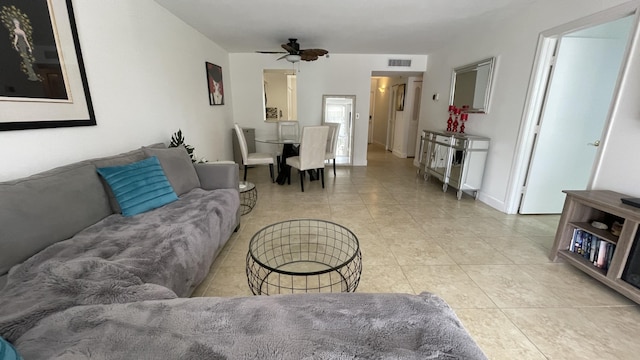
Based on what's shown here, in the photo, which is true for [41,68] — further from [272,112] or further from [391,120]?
[391,120]

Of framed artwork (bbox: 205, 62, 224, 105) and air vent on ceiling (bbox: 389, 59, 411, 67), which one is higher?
air vent on ceiling (bbox: 389, 59, 411, 67)

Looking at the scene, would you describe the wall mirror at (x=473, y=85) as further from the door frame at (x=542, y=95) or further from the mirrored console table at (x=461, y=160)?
the door frame at (x=542, y=95)

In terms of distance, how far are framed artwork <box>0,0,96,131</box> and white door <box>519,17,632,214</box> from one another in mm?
4220

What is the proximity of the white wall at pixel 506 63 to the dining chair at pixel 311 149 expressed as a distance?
7.34 feet

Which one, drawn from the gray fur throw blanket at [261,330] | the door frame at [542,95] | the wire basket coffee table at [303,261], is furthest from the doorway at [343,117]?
the gray fur throw blanket at [261,330]

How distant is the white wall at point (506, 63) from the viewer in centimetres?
252

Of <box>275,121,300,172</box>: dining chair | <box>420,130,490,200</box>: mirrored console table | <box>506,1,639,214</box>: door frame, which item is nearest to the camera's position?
<box>506,1,639,214</box>: door frame

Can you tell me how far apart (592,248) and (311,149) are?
119 inches

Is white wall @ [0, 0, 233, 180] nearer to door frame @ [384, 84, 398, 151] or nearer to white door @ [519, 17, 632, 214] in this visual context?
white door @ [519, 17, 632, 214]

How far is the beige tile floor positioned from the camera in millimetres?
1396

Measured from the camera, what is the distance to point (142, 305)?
0.84m

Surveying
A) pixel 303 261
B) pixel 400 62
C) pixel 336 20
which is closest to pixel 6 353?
pixel 303 261

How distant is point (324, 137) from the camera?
3.84 meters

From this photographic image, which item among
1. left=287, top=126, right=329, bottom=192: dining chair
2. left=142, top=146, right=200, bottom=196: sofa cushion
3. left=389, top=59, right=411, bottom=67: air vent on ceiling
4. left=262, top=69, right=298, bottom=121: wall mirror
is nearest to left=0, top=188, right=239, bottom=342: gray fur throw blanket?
left=142, top=146, right=200, bottom=196: sofa cushion
